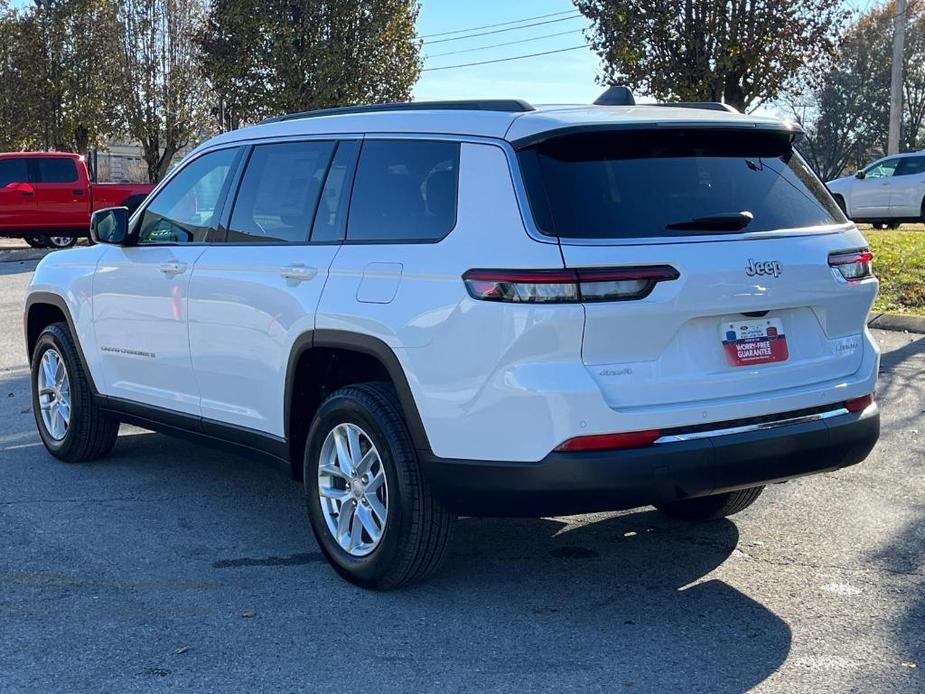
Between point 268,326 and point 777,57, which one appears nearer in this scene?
point 268,326

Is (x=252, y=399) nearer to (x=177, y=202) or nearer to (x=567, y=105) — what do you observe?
(x=177, y=202)

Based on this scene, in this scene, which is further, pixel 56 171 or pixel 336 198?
pixel 56 171

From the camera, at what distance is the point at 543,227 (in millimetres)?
4148

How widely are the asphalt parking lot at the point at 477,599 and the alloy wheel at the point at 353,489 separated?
213 millimetres

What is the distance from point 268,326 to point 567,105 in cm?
156

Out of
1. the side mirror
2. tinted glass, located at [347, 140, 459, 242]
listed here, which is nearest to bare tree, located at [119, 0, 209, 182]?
the side mirror

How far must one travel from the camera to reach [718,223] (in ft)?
14.4

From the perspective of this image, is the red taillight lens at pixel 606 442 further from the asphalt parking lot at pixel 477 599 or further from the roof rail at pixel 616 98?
the roof rail at pixel 616 98

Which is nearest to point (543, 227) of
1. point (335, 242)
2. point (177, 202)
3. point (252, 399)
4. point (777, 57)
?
point (335, 242)

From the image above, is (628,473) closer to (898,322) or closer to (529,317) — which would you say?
(529,317)

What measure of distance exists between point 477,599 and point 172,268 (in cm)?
229

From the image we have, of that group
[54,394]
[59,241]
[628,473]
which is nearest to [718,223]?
[628,473]

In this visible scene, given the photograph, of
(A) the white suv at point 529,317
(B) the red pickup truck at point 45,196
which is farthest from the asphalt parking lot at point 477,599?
(B) the red pickup truck at point 45,196

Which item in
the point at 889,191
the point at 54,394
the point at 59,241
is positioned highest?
the point at 889,191
